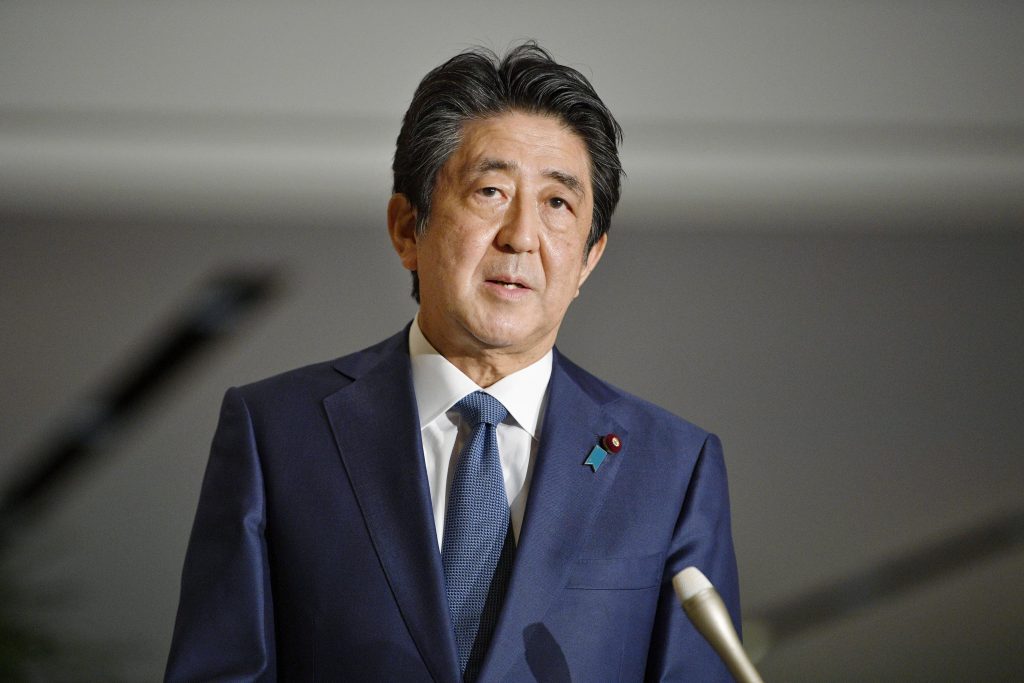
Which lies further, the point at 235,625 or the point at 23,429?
the point at 23,429

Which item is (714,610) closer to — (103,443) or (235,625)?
(235,625)

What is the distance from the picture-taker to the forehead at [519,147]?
135 centimetres

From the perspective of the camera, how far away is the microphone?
0.93 metres

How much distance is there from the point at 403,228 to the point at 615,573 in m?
0.51

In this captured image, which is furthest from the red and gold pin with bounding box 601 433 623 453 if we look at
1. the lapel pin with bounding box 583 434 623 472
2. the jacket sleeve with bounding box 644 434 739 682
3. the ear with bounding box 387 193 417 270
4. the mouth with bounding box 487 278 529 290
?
the ear with bounding box 387 193 417 270

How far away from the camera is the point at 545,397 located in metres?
1.42

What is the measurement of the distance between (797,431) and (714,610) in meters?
1.33

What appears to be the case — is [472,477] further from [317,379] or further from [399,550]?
[317,379]

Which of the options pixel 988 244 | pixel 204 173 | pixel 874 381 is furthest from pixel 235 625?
pixel 988 244

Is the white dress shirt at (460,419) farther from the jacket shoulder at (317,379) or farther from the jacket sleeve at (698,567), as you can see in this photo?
the jacket sleeve at (698,567)

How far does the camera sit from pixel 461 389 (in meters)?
1.38

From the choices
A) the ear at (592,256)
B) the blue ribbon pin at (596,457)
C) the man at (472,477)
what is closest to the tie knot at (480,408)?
the man at (472,477)

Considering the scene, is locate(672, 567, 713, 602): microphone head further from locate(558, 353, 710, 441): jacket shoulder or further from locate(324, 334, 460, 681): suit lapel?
locate(558, 353, 710, 441): jacket shoulder

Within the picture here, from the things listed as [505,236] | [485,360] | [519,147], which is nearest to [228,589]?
[485,360]
